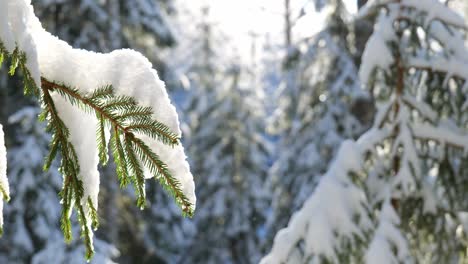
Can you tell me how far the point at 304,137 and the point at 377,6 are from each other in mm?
7528

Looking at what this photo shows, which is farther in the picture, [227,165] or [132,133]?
[227,165]

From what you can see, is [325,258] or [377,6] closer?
[325,258]

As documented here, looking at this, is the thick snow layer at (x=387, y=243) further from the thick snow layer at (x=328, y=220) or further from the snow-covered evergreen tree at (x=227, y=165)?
the snow-covered evergreen tree at (x=227, y=165)

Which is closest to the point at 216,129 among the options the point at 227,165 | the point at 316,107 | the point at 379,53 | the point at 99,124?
the point at 227,165

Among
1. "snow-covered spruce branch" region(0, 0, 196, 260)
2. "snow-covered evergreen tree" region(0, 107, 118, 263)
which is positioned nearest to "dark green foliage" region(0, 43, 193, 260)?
"snow-covered spruce branch" region(0, 0, 196, 260)

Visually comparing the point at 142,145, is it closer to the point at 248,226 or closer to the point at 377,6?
the point at 377,6

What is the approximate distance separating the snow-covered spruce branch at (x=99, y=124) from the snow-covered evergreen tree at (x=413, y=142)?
2230 millimetres

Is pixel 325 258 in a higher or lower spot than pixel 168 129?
lower

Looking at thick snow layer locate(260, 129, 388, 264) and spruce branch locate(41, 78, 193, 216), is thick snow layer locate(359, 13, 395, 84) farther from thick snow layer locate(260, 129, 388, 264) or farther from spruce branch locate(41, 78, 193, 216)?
spruce branch locate(41, 78, 193, 216)

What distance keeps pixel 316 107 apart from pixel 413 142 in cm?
744

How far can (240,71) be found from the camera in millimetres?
17578

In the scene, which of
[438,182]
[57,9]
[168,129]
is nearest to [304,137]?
[57,9]

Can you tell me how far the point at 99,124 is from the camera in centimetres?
155

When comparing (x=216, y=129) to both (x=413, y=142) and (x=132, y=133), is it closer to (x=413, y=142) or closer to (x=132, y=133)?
(x=413, y=142)
